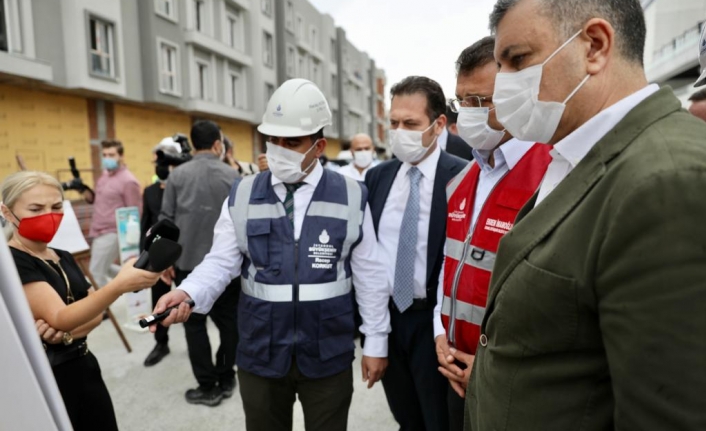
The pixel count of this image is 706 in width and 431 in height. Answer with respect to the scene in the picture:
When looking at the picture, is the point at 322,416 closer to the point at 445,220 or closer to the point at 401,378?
the point at 401,378

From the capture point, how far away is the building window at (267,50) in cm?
1756

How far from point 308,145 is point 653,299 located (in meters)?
1.59

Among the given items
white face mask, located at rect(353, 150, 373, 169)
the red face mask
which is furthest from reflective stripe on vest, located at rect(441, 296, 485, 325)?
white face mask, located at rect(353, 150, 373, 169)

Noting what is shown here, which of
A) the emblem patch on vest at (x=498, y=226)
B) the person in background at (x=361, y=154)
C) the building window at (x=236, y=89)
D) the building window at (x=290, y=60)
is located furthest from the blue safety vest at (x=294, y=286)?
the building window at (x=290, y=60)

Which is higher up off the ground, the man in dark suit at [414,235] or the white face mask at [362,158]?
the white face mask at [362,158]

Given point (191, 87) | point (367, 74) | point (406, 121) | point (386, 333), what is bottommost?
point (386, 333)

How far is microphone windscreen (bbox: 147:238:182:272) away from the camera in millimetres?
1457

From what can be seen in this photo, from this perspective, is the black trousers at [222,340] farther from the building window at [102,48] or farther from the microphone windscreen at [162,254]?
the building window at [102,48]

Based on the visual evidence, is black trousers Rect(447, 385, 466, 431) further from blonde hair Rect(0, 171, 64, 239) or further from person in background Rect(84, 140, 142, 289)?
person in background Rect(84, 140, 142, 289)

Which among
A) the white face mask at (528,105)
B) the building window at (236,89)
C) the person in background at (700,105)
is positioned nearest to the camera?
the white face mask at (528,105)

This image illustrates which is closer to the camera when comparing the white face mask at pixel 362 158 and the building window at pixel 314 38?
the white face mask at pixel 362 158

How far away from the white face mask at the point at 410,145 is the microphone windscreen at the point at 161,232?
1185 millimetres

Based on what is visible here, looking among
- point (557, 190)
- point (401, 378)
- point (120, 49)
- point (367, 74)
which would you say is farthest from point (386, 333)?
point (367, 74)

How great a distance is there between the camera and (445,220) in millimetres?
2070
